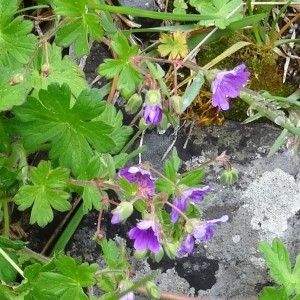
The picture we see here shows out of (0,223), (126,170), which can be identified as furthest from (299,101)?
(0,223)

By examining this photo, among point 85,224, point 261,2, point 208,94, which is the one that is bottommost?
point 85,224

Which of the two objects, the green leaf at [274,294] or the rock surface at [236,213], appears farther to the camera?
the rock surface at [236,213]

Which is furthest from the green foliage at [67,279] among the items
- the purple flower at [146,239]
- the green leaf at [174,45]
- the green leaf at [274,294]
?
the green leaf at [174,45]

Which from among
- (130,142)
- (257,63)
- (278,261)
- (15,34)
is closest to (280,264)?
(278,261)

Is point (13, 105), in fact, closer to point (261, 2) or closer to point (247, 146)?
point (247, 146)

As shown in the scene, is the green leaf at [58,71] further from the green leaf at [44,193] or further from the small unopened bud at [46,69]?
the green leaf at [44,193]

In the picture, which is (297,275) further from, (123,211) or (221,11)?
(221,11)

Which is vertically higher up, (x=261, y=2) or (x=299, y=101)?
(x=261, y=2)

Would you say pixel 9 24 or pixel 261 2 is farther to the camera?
pixel 261 2
